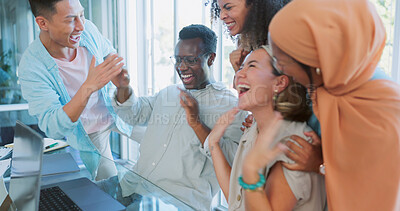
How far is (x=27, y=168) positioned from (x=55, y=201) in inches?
11.0

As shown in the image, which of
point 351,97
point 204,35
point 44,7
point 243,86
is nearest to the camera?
point 351,97

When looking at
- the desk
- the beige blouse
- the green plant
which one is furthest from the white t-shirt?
the green plant

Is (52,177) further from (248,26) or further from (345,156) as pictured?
(345,156)

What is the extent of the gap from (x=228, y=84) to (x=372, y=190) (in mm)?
753

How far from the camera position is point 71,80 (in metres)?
1.73

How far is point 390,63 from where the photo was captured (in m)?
1.13

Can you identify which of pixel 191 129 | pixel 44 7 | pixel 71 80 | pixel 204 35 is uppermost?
pixel 44 7

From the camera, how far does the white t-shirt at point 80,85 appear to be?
1.71 m

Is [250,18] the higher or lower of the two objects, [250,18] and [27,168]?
the higher

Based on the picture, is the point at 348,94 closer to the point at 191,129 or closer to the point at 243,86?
the point at 243,86

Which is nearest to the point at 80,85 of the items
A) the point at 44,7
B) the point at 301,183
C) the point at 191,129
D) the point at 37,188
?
the point at 44,7

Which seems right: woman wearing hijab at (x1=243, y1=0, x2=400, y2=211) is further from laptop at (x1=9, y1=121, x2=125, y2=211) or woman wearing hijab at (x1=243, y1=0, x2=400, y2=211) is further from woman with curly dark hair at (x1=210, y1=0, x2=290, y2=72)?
laptop at (x1=9, y1=121, x2=125, y2=211)

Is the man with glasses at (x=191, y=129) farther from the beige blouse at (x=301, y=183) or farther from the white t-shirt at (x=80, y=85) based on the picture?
the white t-shirt at (x=80, y=85)

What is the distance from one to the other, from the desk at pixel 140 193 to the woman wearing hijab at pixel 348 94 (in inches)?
18.6
